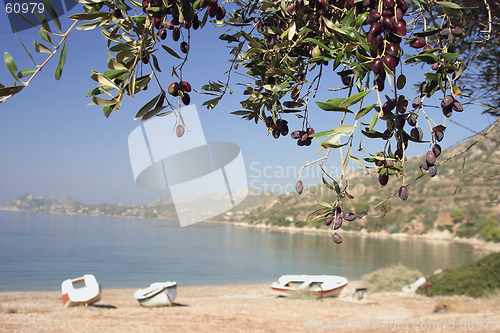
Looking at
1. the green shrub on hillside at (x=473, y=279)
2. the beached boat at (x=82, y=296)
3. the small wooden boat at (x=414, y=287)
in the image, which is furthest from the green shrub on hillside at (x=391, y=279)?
the beached boat at (x=82, y=296)

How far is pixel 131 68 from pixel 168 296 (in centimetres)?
1169

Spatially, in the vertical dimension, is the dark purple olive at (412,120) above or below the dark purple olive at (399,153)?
above

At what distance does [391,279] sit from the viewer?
48.9ft

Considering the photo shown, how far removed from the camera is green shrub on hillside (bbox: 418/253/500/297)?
1045 centimetres

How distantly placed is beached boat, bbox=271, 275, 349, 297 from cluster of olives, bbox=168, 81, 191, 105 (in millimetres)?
12557

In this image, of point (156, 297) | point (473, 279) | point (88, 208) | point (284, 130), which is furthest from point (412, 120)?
point (88, 208)

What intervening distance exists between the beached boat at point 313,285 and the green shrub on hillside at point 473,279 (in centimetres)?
348

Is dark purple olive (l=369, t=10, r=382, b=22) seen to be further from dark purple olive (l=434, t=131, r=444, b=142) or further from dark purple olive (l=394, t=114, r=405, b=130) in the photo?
dark purple olive (l=434, t=131, r=444, b=142)

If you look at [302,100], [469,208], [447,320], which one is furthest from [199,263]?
[469,208]

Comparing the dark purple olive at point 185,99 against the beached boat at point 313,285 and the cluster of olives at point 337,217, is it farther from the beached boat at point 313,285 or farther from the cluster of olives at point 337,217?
the beached boat at point 313,285

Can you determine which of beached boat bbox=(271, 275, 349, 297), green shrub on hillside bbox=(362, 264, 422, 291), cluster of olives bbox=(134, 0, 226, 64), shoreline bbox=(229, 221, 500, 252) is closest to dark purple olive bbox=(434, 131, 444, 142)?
cluster of olives bbox=(134, 0, 226, 64)

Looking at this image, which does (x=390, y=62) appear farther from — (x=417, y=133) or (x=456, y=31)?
(x=456, y=31)

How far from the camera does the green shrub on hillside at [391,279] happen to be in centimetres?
1477

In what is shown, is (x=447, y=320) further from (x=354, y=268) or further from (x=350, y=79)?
(x=354, y=268)
